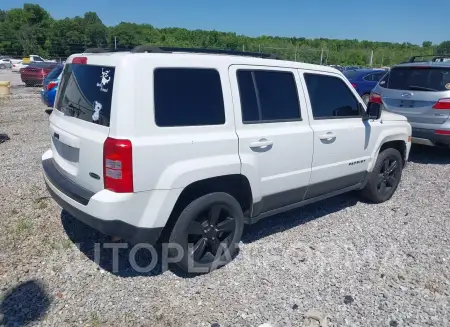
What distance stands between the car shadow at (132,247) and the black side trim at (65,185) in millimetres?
763

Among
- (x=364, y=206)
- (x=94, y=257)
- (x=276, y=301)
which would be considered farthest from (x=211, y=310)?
(x=364, y=206)

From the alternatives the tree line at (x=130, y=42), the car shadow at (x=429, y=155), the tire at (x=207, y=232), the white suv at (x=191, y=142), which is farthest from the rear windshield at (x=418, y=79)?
the tree line at (x=130, y=42)

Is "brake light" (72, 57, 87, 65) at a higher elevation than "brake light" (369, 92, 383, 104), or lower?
higher

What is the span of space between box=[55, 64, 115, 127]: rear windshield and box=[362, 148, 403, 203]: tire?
340 cm

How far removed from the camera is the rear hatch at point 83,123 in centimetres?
282

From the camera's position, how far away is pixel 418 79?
679cm

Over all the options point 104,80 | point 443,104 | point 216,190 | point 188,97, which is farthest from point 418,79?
point 104,80

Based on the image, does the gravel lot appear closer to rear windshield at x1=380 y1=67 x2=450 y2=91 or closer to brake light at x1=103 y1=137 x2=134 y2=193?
brake light at x1=103 y1=137 x2=134 y2=193

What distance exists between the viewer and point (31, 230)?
4.00 metres

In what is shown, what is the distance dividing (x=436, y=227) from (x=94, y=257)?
378 cm

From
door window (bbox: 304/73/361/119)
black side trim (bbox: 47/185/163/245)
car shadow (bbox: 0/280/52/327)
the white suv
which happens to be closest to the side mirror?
door window (bbox: 304/73/361/119)

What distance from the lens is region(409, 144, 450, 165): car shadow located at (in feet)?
23.5

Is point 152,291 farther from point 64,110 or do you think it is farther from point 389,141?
point 389,141

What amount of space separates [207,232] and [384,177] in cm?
289
